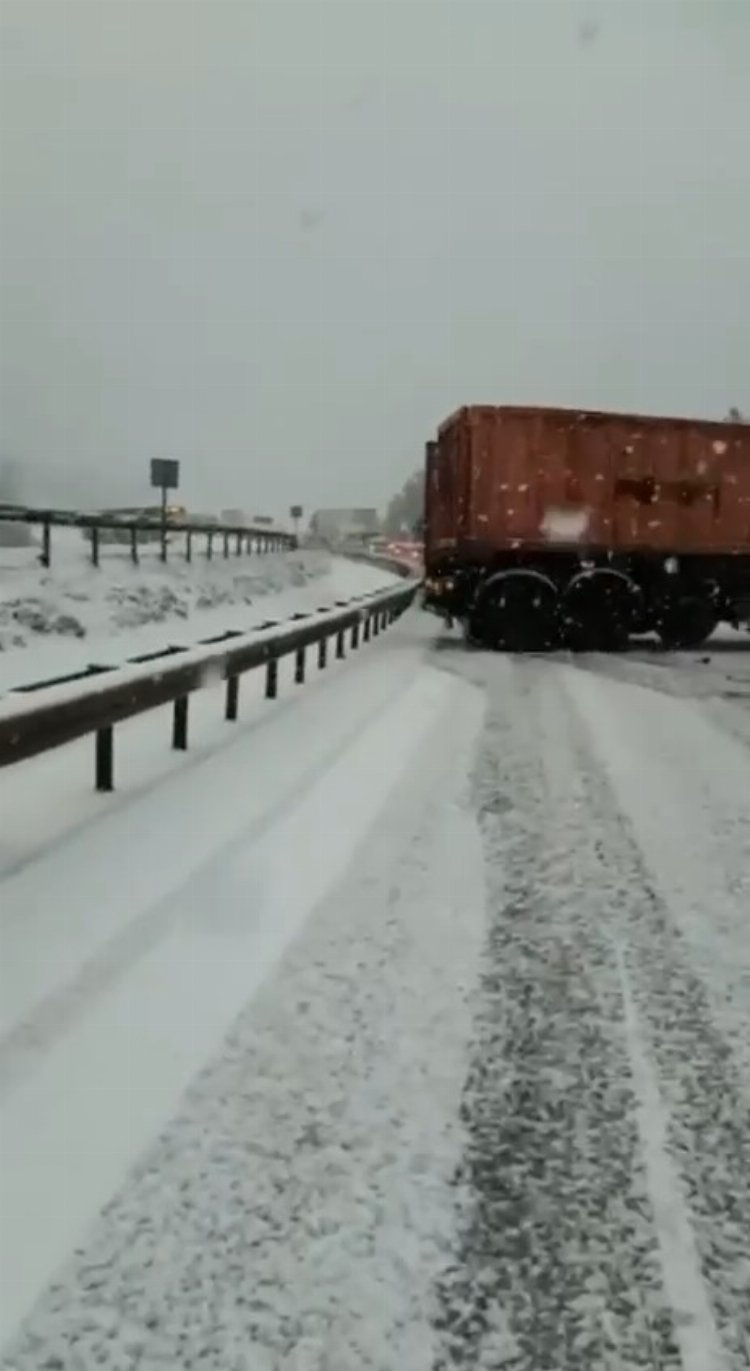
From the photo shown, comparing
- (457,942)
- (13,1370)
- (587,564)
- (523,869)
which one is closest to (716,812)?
(523,869)

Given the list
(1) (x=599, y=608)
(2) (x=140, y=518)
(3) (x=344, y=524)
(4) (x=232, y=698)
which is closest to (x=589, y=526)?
(1) (x=599, y=608)

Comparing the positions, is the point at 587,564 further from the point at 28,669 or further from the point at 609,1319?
the point at 609,1319

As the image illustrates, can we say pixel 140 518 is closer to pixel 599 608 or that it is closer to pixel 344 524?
pixel 599 608

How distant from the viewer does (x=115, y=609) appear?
70.2 ft

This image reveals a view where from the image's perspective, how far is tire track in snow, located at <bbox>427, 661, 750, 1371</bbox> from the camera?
273 cm

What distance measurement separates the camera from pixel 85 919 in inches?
217

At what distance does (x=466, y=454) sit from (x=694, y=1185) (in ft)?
64.6

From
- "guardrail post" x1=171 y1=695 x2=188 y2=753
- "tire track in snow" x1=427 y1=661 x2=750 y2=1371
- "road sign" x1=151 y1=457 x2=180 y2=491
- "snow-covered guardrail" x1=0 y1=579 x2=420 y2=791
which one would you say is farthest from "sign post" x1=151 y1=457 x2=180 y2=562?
"tire track in snow" x1=427 y1=661 x2=750 y2=1371

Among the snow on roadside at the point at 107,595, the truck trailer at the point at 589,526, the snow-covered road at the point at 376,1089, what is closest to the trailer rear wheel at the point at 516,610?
the truck trailer at the point at 589,526

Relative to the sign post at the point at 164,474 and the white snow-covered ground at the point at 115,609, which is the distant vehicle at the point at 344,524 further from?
the white snow-covered ground at the point at 115,609

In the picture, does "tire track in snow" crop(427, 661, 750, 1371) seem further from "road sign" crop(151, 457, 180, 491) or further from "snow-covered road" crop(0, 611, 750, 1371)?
"road sign" crop(151, 457, 180, 491)

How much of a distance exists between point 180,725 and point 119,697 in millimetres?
2284

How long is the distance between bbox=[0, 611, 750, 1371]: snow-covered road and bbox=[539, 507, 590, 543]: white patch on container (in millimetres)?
14691

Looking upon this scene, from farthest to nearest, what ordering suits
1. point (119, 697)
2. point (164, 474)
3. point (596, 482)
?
point (164, 474) < point (596, 482) < point (119, 697)
